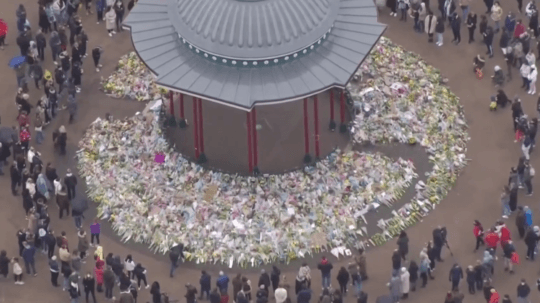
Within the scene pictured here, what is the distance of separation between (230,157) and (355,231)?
22.2 ft

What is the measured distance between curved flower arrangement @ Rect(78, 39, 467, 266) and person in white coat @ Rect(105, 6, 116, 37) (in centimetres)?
725

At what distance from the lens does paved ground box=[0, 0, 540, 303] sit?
52.3m

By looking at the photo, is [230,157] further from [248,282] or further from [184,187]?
[248,282]

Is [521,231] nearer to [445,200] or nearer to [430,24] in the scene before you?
[445,200]

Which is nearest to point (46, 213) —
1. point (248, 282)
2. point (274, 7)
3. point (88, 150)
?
point (88, 150)

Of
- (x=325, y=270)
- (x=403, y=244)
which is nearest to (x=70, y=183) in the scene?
(x=325, y=270)

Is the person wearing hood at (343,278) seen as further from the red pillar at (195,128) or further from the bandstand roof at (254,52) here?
the red pillar at (195,128)

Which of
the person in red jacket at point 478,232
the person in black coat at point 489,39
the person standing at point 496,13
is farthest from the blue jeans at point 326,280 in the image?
the person standing at point 496,13

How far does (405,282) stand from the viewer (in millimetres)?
51031

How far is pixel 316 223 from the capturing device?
177 feet

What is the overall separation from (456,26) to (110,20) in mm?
16299

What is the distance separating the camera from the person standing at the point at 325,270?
167 feet

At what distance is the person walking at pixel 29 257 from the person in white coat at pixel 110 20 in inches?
614

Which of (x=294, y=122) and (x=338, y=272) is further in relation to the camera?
(x=294, y=122)
